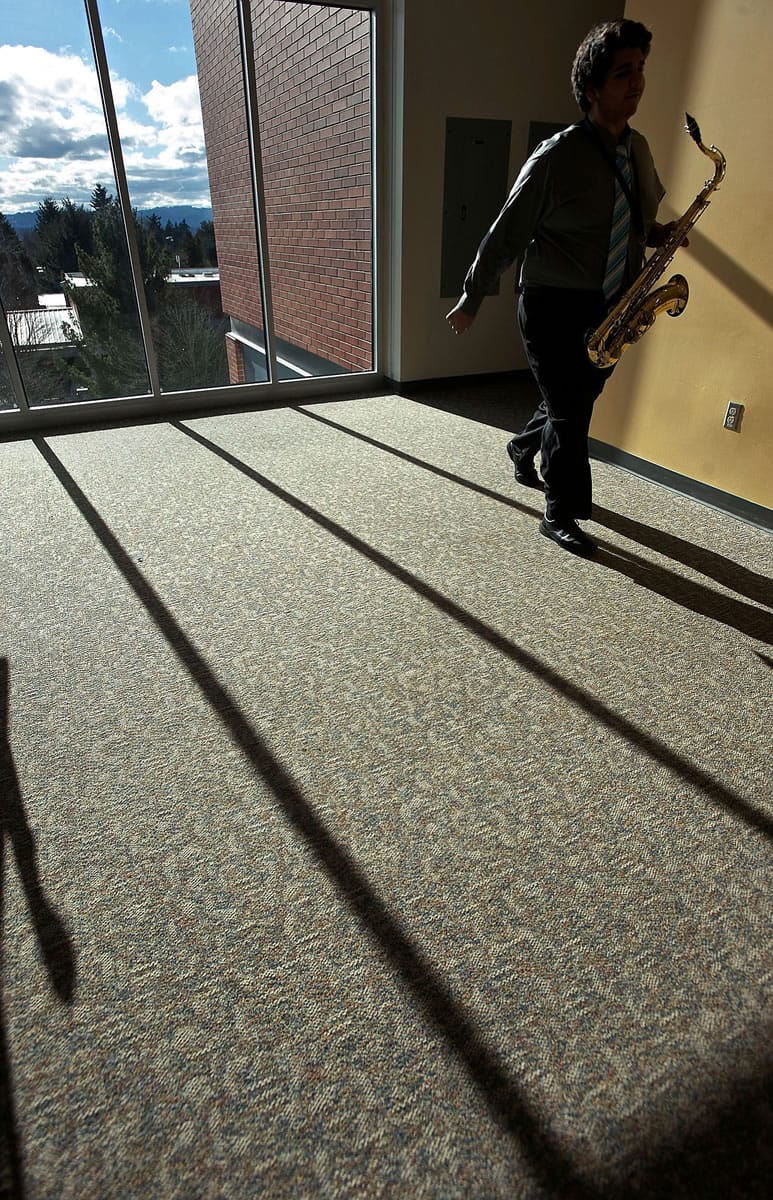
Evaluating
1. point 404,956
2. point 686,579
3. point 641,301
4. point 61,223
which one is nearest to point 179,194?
point 61,223

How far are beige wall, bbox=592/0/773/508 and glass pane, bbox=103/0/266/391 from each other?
224cm

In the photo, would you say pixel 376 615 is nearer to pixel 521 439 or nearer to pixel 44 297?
pixel 521 439

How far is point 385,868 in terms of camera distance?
143 centimetres

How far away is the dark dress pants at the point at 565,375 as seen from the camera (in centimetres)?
247

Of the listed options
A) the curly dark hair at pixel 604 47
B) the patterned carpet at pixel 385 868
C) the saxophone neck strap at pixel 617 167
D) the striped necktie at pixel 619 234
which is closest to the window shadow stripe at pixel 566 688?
the patterned carpet at pixel 385 868

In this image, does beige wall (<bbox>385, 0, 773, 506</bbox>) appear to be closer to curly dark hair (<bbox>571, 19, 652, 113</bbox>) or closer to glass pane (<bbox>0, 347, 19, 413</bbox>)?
curly dark hair (<bbox>571, 19, 652, 113</bbox>)

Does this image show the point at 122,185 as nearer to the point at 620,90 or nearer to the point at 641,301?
the point at 620,90

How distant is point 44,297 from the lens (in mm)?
3949

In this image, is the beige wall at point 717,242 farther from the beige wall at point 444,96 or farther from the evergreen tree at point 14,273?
the evergreen tree at point 14,273

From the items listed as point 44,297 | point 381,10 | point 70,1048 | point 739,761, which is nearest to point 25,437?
point 44,297

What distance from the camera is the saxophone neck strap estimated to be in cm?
225

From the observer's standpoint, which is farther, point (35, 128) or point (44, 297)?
point (44, 297)

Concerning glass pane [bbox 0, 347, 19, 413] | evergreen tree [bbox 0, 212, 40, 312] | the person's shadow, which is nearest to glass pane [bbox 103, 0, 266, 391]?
evergreen tree [bbox 0, 212, 40, 312]

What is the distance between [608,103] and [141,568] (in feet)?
7.20
